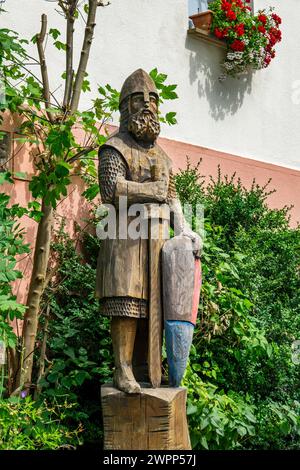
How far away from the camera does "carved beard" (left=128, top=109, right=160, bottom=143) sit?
4.66 metres

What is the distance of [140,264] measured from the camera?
14.8ft

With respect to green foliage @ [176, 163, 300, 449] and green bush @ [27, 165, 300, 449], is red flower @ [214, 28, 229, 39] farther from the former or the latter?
green bush @ [27, 165, 300, 449]

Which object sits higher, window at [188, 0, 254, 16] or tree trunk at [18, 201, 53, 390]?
window at [188, 0, 254, 16]

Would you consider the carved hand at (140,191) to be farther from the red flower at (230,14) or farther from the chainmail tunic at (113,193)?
the red flower at (230,14)

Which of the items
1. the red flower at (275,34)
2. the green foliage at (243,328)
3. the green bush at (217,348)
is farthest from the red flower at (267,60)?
the green bush at (217,348)

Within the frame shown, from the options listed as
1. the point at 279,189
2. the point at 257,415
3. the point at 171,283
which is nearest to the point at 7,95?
the point at 171,283

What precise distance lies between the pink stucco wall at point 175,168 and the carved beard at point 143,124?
1.69m

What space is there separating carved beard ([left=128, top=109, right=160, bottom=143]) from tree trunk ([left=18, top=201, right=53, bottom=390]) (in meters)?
1.24

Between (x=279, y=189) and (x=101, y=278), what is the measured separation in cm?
409

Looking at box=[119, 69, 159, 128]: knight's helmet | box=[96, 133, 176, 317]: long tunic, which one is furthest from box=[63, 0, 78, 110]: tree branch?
box=[96, 133, 176, 317]: long tunic

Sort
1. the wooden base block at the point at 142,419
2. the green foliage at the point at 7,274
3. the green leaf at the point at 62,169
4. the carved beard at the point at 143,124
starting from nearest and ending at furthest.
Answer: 1. the wooden base block at the point at 142,419
2. the carved beard at the point at 143,124
3. the green foliage at the point at 7,274
4. the green leaf at the point at 62,169

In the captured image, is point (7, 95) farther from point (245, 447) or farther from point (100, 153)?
point (245, 447)

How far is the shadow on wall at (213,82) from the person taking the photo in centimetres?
773

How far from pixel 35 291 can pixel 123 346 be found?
4.40ft
